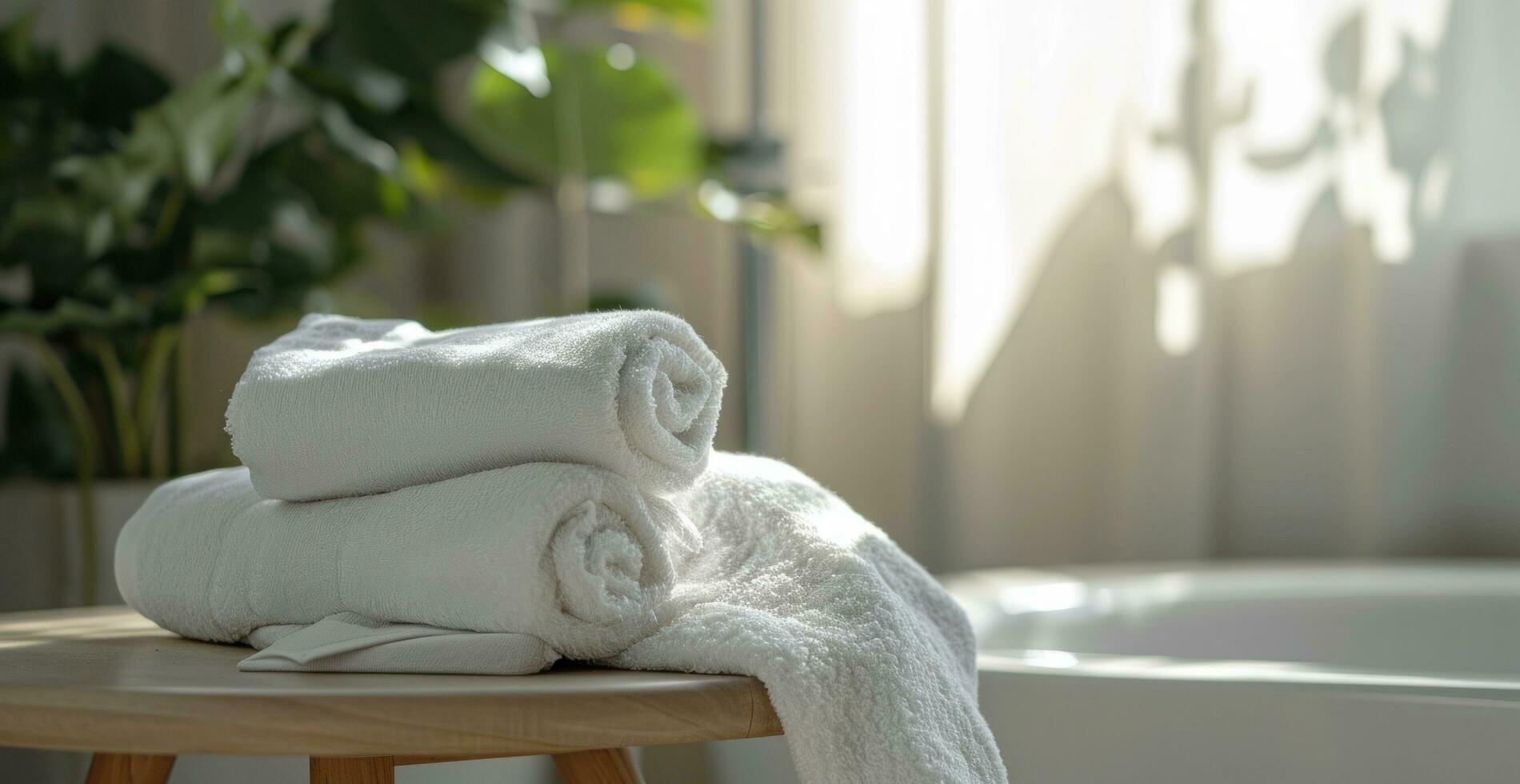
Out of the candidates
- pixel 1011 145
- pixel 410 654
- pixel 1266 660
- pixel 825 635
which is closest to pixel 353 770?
pixel 410 654

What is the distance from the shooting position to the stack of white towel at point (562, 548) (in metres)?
0.46

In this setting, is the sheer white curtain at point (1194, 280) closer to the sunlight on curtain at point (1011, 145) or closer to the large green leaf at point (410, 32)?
the sunlight on curtain at point (1011, 145)

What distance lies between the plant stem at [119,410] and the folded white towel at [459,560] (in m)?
0.96

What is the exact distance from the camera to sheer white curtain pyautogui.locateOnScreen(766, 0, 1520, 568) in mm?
1404

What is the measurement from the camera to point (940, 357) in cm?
172

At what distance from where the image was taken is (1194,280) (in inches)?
59.6

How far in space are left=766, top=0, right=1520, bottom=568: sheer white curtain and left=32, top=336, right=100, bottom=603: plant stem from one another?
945 mm

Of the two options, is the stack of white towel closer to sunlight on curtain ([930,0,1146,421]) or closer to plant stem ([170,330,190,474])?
plant stem ([170,330,190,474])

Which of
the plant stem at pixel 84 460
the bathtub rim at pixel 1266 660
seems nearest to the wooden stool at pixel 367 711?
the bathtub rim at pixel 1266 660

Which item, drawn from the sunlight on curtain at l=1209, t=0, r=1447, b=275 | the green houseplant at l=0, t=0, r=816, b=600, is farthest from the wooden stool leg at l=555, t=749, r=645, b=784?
the sunlight on curtain at l=1209, t=0, r=1447, b=275

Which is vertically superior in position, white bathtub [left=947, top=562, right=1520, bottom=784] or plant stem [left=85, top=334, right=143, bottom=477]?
plant stem [left=85, top=334, right=143, bottom=477]

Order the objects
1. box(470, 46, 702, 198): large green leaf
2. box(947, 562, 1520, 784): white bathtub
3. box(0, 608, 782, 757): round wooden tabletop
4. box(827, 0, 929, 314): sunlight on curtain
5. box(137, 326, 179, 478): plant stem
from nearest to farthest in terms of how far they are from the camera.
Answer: box(0, 608, 782, 757): round wooden tabletop < box(947, 562, 1520, 784): white bathtub < box(137, 326, 179, 478): plant stem < box(470, 46, 702, 198): large green leaf < box(827, 0, 929, 314): sunlight on curtain

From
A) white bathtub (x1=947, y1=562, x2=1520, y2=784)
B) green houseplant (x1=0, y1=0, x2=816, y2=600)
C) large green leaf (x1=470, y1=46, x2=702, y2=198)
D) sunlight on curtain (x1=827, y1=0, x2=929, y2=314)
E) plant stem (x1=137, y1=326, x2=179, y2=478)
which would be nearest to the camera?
white bathtub (x1=947, y1=562, x2=1520, y2=784)

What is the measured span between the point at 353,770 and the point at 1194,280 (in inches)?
48.1
